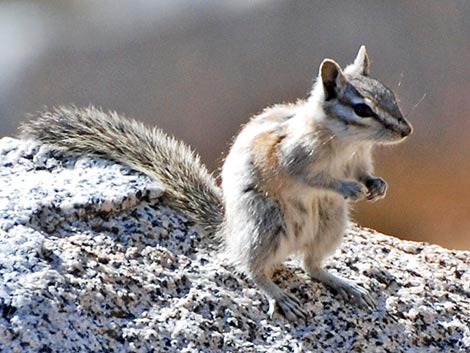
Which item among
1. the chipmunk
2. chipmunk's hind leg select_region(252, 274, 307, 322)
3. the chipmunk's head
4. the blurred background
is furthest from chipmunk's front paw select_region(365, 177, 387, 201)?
the blurred background

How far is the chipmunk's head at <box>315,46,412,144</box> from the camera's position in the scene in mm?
1568

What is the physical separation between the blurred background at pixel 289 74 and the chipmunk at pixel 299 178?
1222mm

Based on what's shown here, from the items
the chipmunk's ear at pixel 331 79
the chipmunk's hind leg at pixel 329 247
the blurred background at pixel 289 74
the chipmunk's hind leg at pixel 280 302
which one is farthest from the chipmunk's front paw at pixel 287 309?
the blurred background at pixel 289 74

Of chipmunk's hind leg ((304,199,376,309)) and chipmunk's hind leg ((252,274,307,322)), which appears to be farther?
chipmunk's hind leg ((304,199,376,309))

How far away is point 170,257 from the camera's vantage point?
162 cm

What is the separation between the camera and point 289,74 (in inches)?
118

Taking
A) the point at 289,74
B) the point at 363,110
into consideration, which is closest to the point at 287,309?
the point at 363,110

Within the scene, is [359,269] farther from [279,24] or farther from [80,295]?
[279,24]

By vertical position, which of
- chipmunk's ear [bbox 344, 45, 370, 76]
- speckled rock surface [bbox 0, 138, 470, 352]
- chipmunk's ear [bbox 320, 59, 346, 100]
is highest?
chipmunk's ear [bbox 344, 45, 370, 76]

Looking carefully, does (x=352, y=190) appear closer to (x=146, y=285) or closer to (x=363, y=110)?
(x=363, y=110)

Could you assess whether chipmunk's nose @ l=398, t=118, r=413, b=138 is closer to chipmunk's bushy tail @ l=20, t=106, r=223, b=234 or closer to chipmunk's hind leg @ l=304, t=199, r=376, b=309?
chipmunk's hind leg @ l=304, t=199, r=376, b=309

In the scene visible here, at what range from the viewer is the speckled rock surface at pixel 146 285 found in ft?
4.65

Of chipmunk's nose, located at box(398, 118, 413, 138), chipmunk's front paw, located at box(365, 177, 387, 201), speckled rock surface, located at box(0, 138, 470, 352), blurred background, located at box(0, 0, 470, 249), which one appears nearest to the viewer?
speckled rock surface, located at box(0, 138, 470, 352)

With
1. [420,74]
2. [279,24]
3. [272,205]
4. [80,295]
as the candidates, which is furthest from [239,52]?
[80,295]
